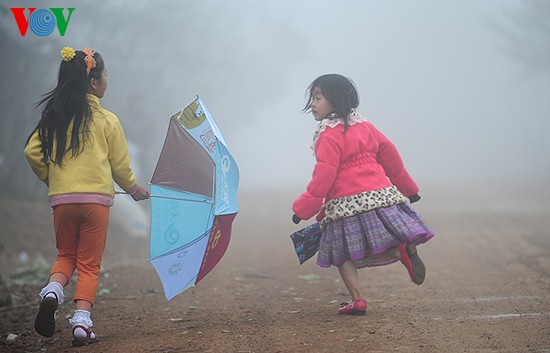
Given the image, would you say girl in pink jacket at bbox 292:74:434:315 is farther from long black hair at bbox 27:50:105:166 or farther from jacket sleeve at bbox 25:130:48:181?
jacket sleeve at bbox 25:130:48:181

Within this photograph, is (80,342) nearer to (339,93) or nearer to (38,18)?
(339,93)

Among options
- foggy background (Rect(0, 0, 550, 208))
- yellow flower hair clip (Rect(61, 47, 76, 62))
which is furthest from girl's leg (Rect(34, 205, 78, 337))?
foggy background (Rect(0, 0, 550, 208))

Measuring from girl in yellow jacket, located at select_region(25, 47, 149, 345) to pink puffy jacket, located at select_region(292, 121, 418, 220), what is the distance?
4.06 feet

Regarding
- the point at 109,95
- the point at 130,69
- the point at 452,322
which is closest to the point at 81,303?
the point at 452,322

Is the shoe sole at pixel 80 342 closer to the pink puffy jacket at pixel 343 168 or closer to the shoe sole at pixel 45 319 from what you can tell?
the shoe sole at pixel 45 319

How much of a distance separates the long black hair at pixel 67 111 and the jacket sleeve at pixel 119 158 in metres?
0.19

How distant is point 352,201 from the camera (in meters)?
5.00

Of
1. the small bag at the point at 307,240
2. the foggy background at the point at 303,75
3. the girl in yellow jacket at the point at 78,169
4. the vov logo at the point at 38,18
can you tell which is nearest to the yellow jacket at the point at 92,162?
the girl in yellow jacket at the point at 78,169

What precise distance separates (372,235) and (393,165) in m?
0.62

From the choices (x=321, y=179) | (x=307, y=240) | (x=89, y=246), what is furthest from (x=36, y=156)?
(x=307, y=240)

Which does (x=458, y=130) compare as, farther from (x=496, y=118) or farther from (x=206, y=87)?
(x=206, y=87)

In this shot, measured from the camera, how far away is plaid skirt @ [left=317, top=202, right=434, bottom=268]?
4949 millimetres

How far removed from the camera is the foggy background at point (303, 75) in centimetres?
1545

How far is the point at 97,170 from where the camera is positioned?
4562mm
